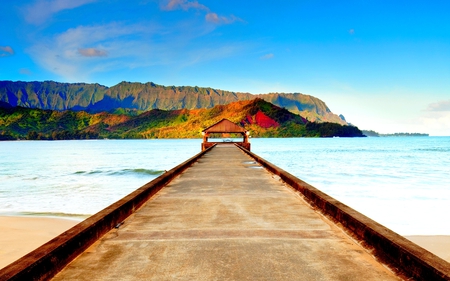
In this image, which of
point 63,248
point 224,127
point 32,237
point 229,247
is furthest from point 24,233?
point 224,127

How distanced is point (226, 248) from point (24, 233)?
769cm

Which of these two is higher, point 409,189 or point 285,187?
point 285,187

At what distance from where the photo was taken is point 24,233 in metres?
9.45

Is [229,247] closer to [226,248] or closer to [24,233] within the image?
[226,248]

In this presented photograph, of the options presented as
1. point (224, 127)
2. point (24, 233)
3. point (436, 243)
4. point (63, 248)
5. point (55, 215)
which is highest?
point (224, 127)

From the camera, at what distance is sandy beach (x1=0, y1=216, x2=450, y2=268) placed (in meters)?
7.64

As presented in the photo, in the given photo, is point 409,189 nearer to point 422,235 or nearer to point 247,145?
point 422,235

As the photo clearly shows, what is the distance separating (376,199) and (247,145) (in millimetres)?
26319

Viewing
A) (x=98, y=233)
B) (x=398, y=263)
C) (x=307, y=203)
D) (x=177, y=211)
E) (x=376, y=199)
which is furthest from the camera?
(x=376, y=199)

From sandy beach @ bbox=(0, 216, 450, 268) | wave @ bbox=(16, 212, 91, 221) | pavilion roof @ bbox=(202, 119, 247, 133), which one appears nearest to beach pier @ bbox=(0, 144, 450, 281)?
sandy beach @ bbox=(0, 216, 450, 268)

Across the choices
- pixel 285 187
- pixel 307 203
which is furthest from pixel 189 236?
pixel 285 187

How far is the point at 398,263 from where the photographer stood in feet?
11.2

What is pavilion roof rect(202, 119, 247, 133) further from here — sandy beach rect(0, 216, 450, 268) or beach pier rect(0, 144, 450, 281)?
beach pier rect(0, 144, 450, 281)

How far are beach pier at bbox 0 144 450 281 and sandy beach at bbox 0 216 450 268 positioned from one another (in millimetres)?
3305
